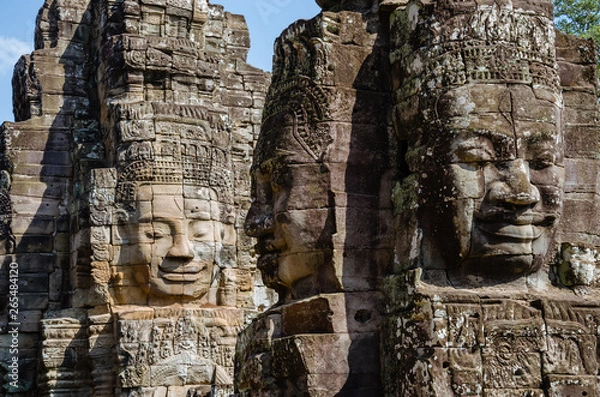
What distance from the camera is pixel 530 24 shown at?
7.88m

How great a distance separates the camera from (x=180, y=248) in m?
15.1

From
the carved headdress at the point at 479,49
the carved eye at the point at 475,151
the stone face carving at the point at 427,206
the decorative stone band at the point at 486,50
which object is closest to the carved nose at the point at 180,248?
the stone face carving at the point at 427,206

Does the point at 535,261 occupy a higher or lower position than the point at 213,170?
lower

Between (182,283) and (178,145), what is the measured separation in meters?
2.13

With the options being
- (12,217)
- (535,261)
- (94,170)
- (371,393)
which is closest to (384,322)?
(371,393)

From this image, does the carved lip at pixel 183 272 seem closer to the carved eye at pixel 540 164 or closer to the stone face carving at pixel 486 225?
the stone face carving at pixel 486 225

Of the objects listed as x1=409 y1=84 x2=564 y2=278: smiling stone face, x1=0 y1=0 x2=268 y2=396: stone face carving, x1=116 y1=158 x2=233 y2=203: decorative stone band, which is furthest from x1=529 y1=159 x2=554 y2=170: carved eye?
x1=116 y1=158 x2=233 y2=203: decorative stone band

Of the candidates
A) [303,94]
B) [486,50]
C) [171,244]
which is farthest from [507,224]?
[171,244]

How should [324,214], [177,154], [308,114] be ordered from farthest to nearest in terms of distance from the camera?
[177,154] < [308,114] < [324,214]

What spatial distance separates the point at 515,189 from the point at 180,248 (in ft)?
27.6

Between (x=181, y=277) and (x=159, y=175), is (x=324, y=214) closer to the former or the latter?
(x=181, y=277)

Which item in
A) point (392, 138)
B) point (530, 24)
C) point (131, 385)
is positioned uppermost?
point (530, 24)

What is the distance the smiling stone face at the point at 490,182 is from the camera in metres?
7.49

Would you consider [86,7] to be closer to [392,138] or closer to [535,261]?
[392,138]
